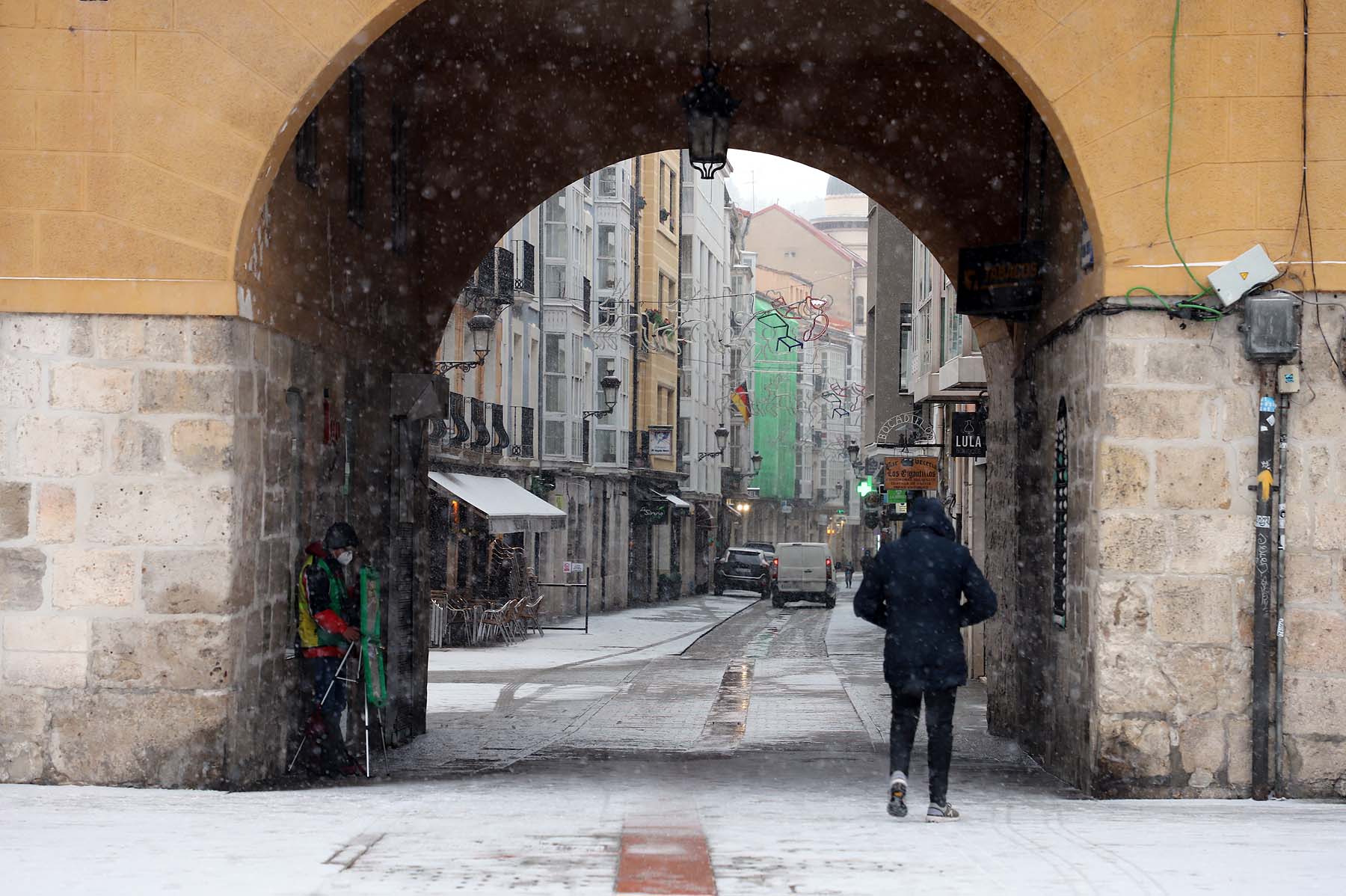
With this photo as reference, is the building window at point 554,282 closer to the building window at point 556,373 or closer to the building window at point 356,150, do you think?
the building window at point 556,373

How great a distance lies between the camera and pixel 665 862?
6371 mm

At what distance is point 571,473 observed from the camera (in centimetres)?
3850

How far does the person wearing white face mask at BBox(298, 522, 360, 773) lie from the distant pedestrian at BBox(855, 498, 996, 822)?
3419 mm

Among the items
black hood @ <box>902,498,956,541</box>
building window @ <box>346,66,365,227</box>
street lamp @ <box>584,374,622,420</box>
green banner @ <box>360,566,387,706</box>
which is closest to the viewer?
black hood @ <box>902,498,956,541</box>

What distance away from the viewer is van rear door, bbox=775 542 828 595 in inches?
1865

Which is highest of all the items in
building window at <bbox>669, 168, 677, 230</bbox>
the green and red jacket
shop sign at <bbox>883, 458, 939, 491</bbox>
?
building window at <bbox>669, 168, 677, 230</bbox>

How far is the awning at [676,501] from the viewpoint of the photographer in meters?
47.9

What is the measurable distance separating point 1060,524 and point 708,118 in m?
3.67

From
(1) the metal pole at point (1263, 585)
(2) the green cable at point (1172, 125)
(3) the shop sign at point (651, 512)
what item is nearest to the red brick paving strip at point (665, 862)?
(1) the metal pole at point (1263, 585)

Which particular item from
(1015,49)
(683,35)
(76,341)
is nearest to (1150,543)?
(1015,49)

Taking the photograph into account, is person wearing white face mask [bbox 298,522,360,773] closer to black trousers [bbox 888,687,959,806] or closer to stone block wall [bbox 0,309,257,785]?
stone block wall [bbox 0,309,257,785]

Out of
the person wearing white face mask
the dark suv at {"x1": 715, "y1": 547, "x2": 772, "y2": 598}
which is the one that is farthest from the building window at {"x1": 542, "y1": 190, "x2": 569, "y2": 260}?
the person wearing white face mask

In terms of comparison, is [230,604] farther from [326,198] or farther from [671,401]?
[671,401]

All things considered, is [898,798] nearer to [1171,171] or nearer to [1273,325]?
[1273,325]
